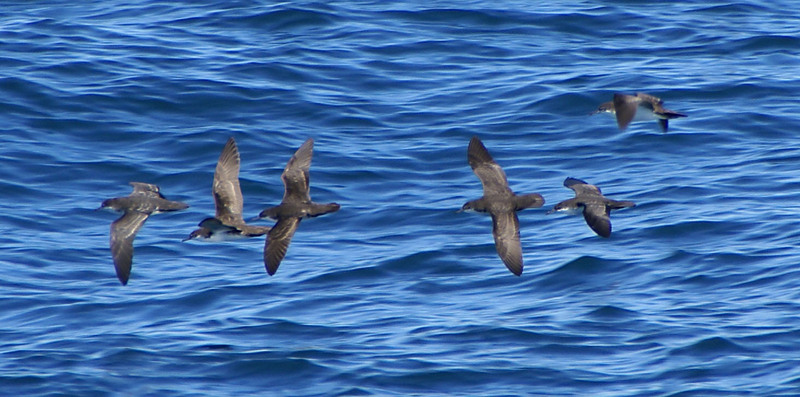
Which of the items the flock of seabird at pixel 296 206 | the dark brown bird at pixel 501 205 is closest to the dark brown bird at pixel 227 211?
the flock of seabird at pixel 296 206

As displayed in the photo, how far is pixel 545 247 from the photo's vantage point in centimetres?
1477

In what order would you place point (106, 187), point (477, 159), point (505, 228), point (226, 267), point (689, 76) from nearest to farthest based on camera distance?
1. point (505, 228)
2. point (477, 159)
3. point (226, 267)
4. point (106, 187)
5. point (689, 76)

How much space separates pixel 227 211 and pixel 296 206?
2.47 ft

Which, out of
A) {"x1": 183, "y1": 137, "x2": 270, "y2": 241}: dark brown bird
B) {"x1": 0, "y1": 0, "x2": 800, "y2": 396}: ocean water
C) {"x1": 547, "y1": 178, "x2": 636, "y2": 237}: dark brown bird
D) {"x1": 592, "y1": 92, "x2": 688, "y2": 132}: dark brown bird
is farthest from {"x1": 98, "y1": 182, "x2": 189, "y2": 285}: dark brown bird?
{"x1": 592, "y1": 92, "x2": 688, "y2": 132}: dark brown bird

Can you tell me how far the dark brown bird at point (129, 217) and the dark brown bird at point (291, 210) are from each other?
95 cm

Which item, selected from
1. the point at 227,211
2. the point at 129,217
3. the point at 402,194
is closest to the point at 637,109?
the point at 402,194

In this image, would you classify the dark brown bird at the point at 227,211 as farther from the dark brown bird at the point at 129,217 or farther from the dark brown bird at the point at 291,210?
the dark brown bird at the point at 129,217

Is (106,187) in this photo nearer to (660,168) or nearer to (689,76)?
(660,168)

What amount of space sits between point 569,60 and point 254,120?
509 centimetres

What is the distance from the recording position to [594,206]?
13.2 meters

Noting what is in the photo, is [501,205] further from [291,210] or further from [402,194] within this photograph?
[402,194]

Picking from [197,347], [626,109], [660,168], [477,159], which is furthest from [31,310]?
[660,168]

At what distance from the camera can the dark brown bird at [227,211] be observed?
1241 cm

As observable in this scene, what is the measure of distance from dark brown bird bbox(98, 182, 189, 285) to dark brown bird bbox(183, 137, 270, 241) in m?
0.36
